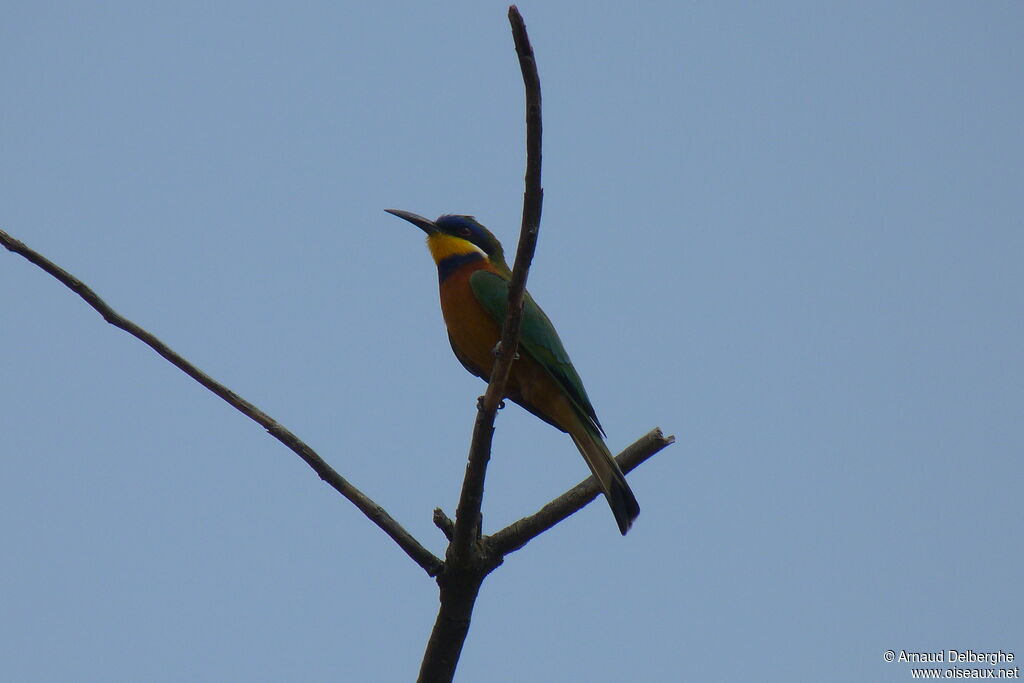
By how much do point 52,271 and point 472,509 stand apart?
71.4 inches

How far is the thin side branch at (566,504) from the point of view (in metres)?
4.26

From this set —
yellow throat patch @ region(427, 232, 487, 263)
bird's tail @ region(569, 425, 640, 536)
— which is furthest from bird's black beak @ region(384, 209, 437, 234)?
bird's tail @ region(569, 425, 640, 536)

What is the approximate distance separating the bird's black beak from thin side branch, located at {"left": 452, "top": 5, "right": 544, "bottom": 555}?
3805 millimetres

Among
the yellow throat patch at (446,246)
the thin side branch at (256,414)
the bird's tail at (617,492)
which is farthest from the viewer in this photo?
the yellow throat patch at (446,246)

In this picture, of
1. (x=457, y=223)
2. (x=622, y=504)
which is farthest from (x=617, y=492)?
(x=457, y=223)

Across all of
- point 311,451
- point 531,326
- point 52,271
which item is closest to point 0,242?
point 52,271

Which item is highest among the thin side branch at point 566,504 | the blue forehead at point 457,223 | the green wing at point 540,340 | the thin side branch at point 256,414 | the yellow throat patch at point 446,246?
the blue forehead at point 457,223

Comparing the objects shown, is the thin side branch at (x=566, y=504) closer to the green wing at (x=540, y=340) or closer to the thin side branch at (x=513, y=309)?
the thin side branch at (x=513, y=309)

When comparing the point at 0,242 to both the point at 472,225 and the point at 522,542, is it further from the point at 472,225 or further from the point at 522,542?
the point at 472,225

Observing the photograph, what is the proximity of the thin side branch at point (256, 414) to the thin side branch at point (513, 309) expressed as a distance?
202 millimetres

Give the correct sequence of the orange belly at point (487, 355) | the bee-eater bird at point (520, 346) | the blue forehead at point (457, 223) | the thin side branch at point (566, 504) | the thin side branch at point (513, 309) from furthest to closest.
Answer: the blue forehead at point (457, 223)
the orange belly at point (487, 355)
the bee-eater bird at point (520, 346)
the thin side branch at point (566, 504)
the thin side branch at point (513, 309)

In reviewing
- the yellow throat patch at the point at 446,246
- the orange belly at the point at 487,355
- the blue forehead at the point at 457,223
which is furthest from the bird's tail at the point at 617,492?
the blue forehead at the point at 457,223

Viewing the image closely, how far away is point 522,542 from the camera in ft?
14.1

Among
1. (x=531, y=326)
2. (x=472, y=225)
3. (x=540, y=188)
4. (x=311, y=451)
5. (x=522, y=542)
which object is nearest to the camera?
(x=540, y=188)
